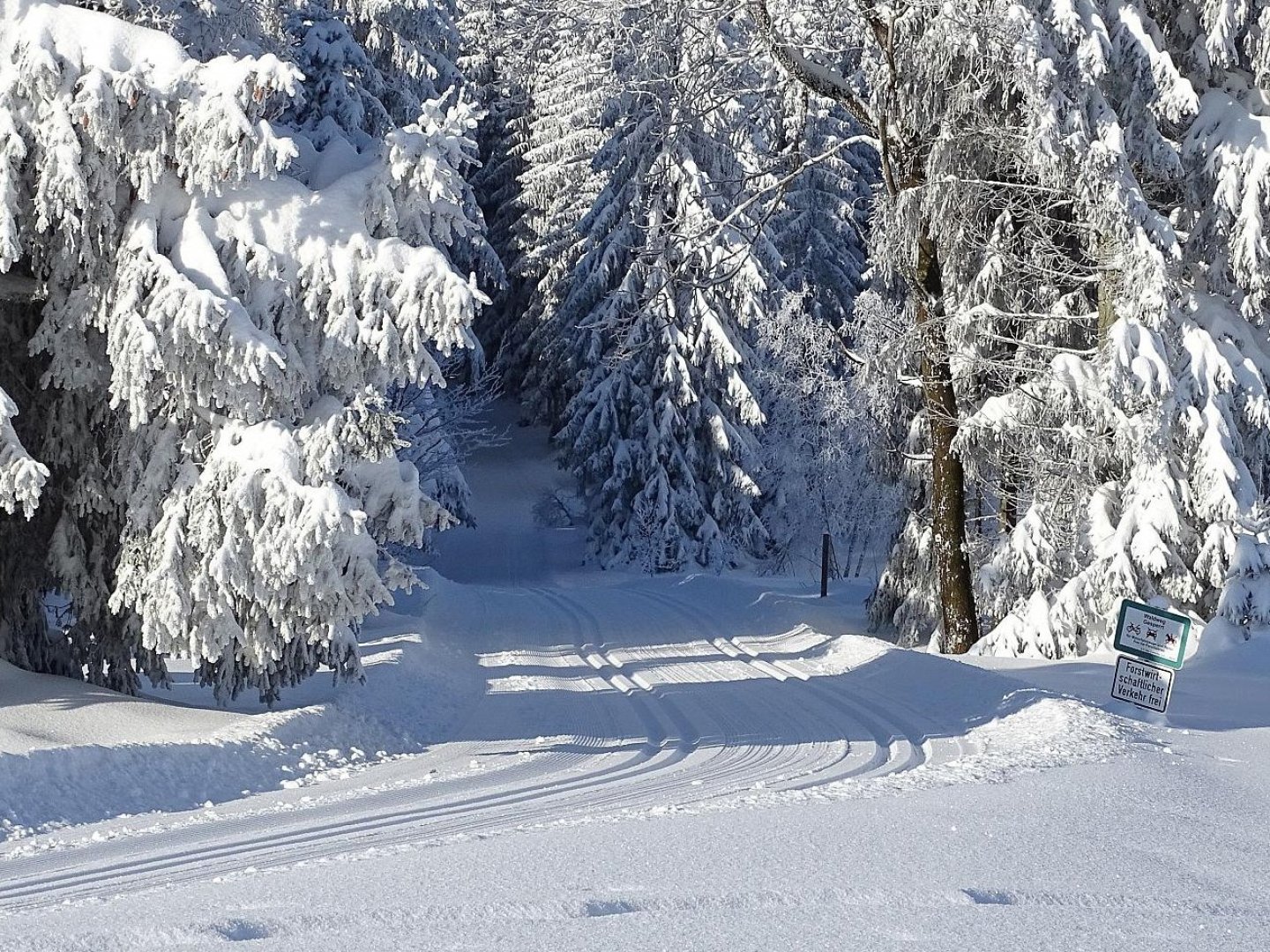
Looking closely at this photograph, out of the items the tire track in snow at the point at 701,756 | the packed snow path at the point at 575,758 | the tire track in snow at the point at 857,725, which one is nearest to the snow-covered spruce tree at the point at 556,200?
the tire track in snow at the point at 857,725

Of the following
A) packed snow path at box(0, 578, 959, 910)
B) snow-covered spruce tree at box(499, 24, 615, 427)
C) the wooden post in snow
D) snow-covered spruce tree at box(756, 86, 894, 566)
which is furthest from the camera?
snow-covered spruce tree at box(499, 24, 615, 427)

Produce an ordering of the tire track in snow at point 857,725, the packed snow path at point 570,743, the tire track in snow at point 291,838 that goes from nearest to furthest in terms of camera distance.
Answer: the tire track in snow at point 291,838, the packed snow path at point 570,743, the tire track in snow at point 857,725

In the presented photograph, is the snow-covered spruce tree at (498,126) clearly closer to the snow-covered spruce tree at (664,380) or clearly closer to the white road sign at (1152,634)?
the snow-covered spruce tree at (664,380)

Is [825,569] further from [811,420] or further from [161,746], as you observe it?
[161,746]

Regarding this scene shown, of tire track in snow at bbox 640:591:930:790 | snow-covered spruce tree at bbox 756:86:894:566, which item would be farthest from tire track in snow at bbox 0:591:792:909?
snow-covered spruce tree at bbox 756:86:894:566

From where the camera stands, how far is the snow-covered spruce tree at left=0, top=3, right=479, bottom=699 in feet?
30.3

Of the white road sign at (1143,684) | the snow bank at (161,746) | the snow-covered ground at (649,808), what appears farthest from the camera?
the white road sign at (1143,684)

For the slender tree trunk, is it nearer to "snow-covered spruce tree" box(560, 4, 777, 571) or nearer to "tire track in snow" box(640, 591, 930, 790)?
"tire track in snow" box(640, 591, 930, 790)

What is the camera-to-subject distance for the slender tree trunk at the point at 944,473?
51.4ft

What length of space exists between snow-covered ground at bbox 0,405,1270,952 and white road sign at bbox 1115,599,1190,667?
0.60 m

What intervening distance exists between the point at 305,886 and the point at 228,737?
4765 millimetres

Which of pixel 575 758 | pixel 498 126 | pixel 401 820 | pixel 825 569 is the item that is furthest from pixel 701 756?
pixel 498 126

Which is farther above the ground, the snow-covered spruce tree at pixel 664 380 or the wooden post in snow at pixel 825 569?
the snow-covered spruce tree at pixel 664 380

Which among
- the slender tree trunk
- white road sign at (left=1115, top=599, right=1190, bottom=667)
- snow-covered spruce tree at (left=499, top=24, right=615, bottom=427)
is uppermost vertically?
snow-covered spruce tree at (left=499, top=24, right=615, bottom=427)
